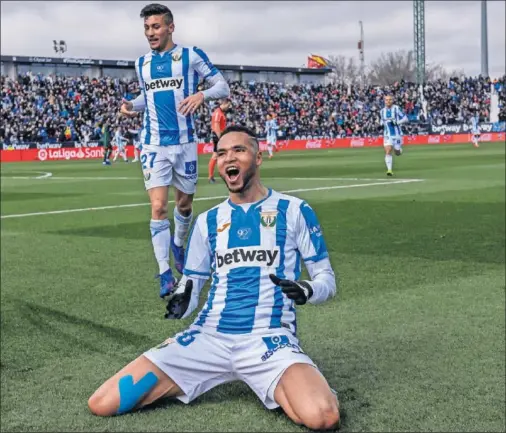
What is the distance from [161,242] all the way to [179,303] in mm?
1558

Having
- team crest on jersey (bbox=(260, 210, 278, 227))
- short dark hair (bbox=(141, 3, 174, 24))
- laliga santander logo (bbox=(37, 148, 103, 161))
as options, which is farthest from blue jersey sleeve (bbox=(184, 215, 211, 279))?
laliga santander logo (bbox=(37, 148, 103, 161))

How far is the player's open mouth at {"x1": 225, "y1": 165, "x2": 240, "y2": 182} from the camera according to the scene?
4237 mm

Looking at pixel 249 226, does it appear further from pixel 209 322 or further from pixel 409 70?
pixel 409 70

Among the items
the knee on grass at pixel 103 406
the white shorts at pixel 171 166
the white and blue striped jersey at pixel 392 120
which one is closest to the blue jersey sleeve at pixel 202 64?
the white shorts at pixel 171 166

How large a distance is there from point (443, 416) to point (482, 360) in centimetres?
119

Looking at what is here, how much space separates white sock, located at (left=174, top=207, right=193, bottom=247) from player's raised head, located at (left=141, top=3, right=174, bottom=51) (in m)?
1.78

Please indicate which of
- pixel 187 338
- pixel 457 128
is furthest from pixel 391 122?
pixel 457 128

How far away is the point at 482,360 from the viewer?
572 centimetres

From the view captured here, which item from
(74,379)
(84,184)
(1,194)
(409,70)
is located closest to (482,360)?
(74,379)

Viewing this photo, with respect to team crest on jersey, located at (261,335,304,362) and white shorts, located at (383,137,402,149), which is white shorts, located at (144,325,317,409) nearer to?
team crest on jersey, located at (261,335,304,362)

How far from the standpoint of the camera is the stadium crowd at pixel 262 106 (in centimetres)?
4759

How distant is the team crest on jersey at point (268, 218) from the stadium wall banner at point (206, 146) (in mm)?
41026

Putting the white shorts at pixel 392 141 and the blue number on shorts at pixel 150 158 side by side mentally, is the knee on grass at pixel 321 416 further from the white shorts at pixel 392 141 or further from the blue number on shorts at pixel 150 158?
the white shorts at pixel 392 141

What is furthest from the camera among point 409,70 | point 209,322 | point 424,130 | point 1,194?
point 409,70
